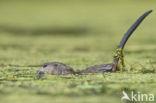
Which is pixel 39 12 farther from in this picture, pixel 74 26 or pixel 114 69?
pixel 114 69

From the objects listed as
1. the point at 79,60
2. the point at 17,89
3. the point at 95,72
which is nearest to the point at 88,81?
the point at 95,72

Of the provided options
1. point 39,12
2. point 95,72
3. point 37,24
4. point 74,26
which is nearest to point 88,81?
point 95,72

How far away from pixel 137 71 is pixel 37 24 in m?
4.40

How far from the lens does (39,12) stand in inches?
348

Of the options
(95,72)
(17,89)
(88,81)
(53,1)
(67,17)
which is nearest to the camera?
(17,89)

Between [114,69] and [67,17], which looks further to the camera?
[67,17]

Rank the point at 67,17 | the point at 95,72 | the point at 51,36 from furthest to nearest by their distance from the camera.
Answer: the point at 67,17 → the point at 51,36 → the point at 95,72

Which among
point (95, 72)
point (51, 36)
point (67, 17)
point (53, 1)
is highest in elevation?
point (53, 1)

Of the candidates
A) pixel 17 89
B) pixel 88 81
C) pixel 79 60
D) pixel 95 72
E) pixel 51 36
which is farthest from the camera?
pixel 51 36

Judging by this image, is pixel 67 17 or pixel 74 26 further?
pixel 67 17

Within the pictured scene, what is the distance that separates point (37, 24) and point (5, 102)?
5158 millimetres

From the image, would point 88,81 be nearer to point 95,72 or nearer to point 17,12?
point 95,72

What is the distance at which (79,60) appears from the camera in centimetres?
335

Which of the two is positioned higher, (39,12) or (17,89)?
(39,12)
